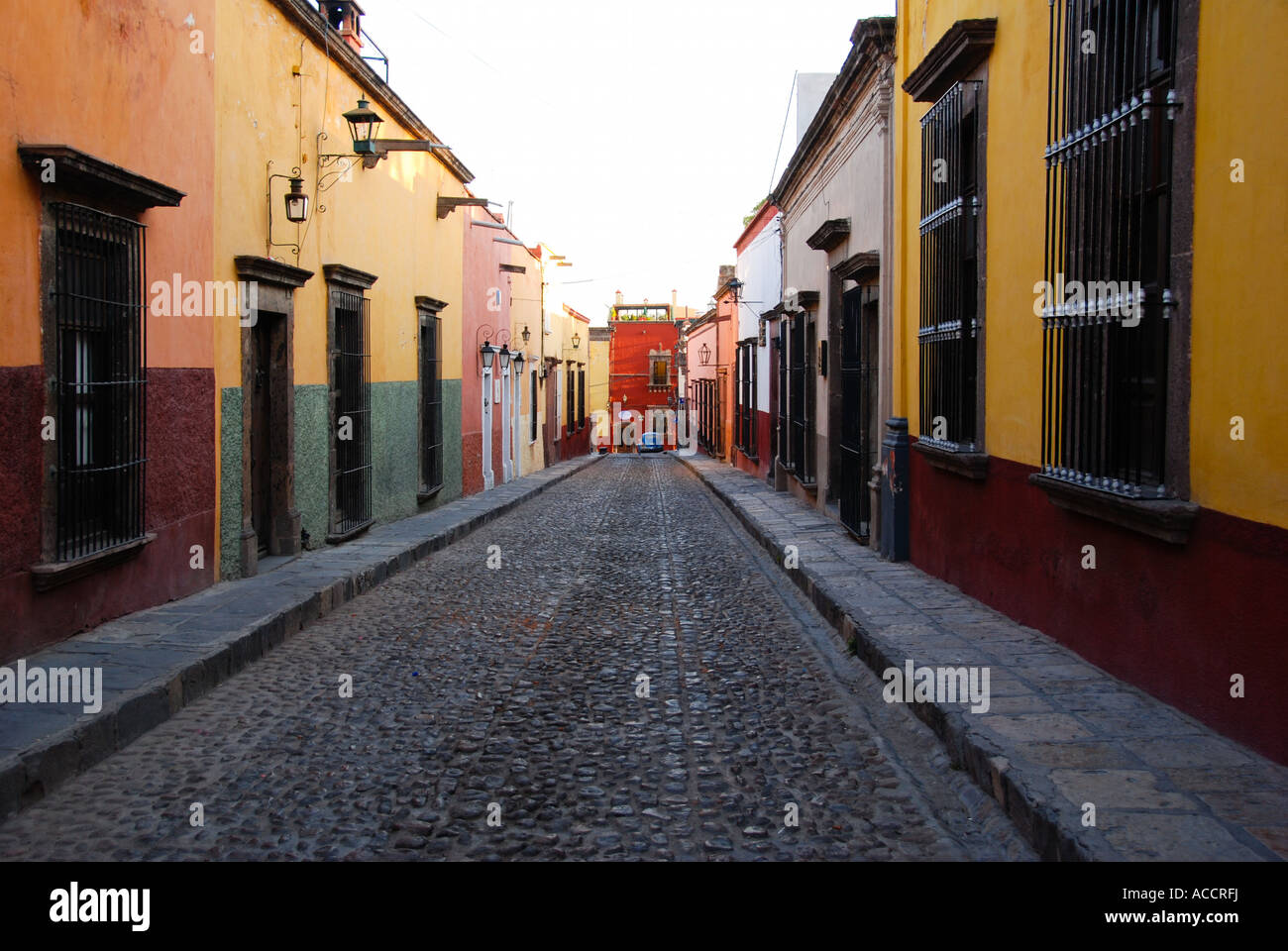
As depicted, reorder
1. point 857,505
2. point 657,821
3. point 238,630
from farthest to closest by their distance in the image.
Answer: point 857,505
point 238,630
point 657,821

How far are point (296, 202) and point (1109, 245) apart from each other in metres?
6.97

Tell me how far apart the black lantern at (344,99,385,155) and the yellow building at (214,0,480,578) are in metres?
0.03

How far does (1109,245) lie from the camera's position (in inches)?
216

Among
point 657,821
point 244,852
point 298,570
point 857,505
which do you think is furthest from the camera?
point 857,505

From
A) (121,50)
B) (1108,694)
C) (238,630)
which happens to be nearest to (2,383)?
(238,630)

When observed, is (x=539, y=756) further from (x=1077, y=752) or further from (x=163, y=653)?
(x=163, y=653)

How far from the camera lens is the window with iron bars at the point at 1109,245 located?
498cm

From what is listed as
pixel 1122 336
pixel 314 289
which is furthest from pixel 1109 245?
pixel 314 289

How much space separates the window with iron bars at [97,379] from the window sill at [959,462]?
5.34 metres

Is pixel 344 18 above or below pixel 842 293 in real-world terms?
above

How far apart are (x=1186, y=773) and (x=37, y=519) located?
5624mm

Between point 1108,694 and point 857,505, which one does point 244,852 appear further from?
point 857,505

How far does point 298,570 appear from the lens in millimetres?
9508

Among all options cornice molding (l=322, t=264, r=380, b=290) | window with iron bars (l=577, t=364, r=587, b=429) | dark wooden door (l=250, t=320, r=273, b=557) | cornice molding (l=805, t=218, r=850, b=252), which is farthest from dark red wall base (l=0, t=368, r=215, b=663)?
window with iron bars (l=577, t=364, r=587, b=429)
